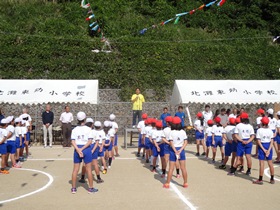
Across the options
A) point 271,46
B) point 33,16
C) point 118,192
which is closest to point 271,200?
point 118,192

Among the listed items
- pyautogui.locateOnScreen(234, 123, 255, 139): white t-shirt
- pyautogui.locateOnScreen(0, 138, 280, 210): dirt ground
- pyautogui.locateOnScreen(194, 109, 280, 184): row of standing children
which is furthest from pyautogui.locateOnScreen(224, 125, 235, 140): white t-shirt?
pyautogui.locateOnScreen(0, 138, 280, 210): dirt ground

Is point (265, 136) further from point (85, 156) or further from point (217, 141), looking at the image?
point (85, 156)

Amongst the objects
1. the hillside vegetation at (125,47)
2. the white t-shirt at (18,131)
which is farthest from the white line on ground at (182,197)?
the hillside vegetation at (125,47)

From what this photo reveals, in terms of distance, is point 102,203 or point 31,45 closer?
point 102,203

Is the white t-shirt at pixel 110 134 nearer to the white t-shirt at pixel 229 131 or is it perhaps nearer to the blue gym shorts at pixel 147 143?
the blue gym shorts at pixel 147 143

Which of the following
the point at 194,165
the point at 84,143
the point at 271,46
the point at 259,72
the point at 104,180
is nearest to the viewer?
the point at 84,143

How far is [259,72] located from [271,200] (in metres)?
19.0

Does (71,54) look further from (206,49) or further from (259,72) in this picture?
(259,72)

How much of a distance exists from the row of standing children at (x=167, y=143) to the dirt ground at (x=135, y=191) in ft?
1.53

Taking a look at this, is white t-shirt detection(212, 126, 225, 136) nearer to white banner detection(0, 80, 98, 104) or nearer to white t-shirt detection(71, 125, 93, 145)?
white t-shirt detection(71, 125, 93, 145)

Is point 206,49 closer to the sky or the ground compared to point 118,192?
closer to the sky

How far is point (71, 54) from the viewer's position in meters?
23.3

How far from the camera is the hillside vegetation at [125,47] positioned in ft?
75.1

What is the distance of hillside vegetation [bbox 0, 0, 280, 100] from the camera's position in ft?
75.1
